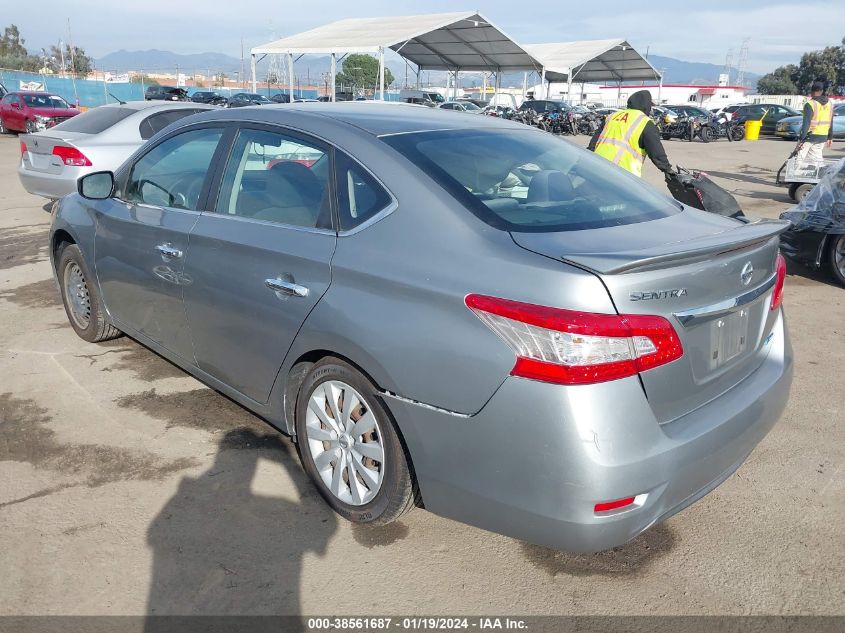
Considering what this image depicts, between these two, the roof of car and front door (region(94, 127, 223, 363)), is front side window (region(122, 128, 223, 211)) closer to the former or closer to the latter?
front door (region(94, 127, 223, 363))

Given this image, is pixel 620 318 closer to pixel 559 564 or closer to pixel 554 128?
pixel 559 564

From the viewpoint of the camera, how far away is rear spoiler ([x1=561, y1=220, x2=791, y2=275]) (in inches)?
86.0

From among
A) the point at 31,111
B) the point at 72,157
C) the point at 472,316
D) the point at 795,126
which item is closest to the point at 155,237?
the point at 472,316

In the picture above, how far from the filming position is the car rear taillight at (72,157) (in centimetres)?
845

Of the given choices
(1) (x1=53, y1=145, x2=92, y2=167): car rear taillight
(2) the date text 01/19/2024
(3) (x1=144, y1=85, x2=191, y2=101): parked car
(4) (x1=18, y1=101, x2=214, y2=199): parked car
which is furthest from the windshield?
(2) the date text 01/19/2024

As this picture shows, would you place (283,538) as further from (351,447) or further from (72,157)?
(72,157)

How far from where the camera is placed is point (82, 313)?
16.3ft

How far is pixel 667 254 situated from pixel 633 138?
4.60 m

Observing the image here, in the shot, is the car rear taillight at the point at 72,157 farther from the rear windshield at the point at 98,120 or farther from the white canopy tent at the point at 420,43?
the white canopy tent at the point at 420,43

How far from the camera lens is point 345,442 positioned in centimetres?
288

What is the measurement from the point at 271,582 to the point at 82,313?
10.2 ft

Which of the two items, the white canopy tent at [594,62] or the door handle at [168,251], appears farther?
the white canopy tent at [594,62]

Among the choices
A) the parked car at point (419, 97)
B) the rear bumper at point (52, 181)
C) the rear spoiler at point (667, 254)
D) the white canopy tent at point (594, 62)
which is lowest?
the rear bumper at point (52, 181)

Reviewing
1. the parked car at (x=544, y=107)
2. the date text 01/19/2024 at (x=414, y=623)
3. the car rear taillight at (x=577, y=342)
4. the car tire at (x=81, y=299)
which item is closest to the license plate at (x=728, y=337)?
the car rear taillight at (x=577, y=342)
